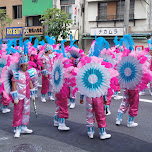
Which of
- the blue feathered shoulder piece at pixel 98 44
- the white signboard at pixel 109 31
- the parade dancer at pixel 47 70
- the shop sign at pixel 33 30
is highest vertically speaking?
the shop sign at pixel 33 30

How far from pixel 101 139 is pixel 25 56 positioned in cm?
213

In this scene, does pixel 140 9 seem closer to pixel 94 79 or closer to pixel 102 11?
pixel 102 11

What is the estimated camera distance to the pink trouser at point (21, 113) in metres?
4.35

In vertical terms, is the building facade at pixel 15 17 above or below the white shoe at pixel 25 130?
above

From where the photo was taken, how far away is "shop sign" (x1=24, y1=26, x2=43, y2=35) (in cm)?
2231

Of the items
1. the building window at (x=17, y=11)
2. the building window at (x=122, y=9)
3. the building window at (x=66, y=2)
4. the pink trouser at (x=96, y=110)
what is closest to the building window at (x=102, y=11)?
the building window at (x=122, y=9)

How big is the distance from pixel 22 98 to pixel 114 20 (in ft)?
52.5

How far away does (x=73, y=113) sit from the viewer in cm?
611

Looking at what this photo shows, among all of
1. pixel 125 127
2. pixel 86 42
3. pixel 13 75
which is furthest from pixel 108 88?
pixel 86 42

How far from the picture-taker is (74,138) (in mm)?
4391

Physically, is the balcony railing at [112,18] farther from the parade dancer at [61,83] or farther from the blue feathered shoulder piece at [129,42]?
the parade dancer at [61,83]

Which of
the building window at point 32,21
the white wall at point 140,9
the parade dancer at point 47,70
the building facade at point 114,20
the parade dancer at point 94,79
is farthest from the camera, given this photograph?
the building window at point 32,21

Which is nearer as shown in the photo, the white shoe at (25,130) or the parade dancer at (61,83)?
the parade dancer at (61,83)

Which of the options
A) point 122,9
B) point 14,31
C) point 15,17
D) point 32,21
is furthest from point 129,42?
point 15,17
